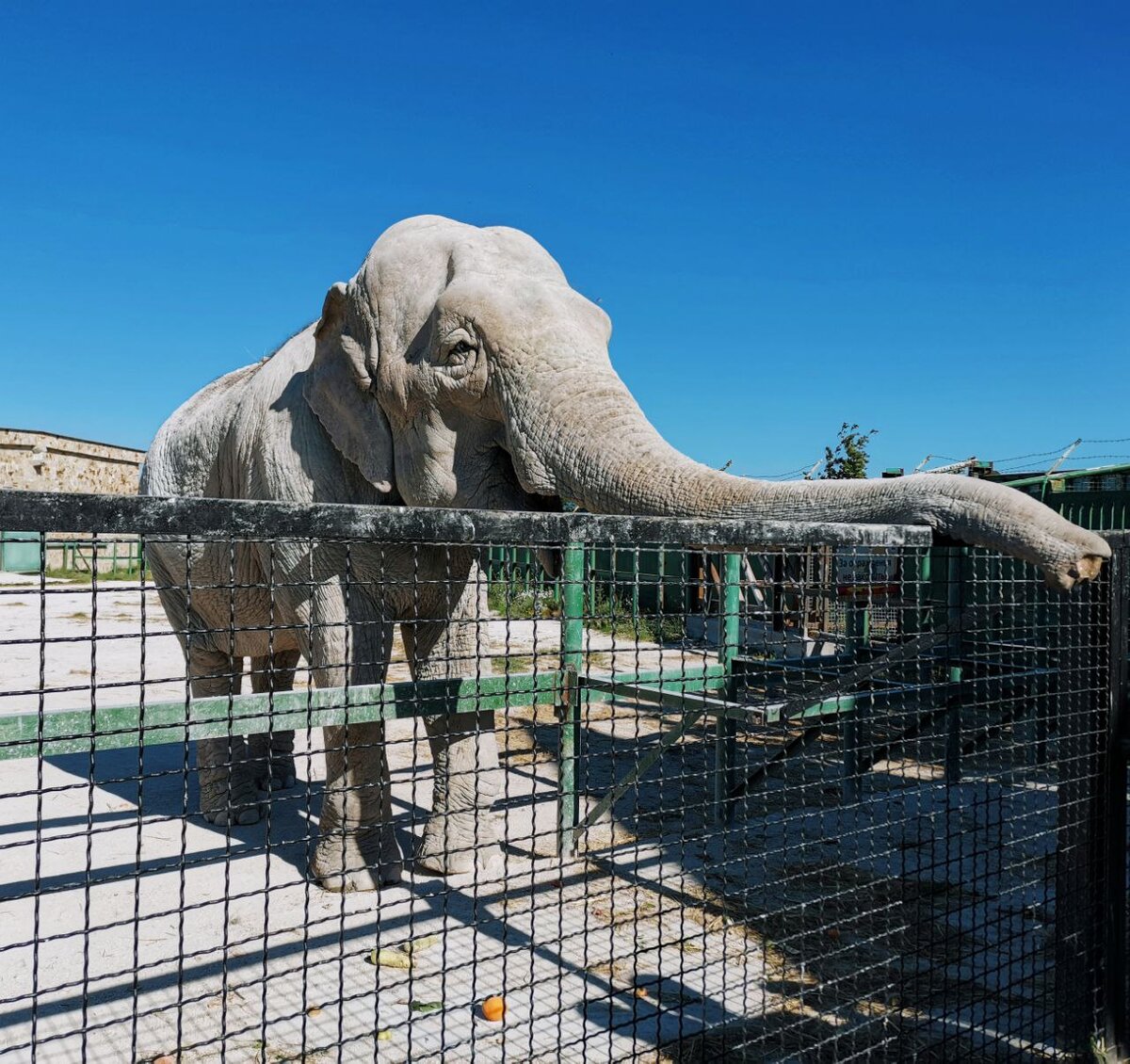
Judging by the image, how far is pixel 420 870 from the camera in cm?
447

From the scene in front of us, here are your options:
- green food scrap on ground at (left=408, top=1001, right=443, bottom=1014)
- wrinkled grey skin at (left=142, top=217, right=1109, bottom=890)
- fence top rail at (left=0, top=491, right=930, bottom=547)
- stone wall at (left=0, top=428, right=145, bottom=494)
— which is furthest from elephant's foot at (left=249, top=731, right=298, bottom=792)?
stone wall at (left=0, top=428, right=145, bottom=494)

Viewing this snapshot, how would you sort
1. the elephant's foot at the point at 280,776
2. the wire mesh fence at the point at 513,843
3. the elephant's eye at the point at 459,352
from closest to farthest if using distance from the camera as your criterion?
the wire mesh fence at the point at 513,843 < the elephant's eye at the point at 459,352 < the elephant's foot at the point at 280,776

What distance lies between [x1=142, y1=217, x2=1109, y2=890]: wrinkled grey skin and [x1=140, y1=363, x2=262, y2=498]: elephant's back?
0.05 meters

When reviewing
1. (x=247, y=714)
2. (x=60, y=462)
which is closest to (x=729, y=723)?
(x=247, y=714)

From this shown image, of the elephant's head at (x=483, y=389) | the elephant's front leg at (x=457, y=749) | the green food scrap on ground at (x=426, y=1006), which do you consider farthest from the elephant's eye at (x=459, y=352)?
the green food scrap on ground at (x=426, y=1006)

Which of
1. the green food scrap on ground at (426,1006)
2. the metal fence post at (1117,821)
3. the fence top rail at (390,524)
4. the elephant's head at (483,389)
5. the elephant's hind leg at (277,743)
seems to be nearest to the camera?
the fence top rail at (390,524)

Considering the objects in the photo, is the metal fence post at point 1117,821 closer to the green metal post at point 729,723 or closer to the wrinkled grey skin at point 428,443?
the wrinkled grey skin at point 428,443

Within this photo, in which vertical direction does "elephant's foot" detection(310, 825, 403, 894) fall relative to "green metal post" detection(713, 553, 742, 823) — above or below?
below

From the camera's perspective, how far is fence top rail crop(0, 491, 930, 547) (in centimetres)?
142

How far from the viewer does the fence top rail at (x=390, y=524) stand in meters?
1.42

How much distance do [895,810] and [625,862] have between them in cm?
197

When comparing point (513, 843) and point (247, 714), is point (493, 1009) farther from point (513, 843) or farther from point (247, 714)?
point (247, 714)

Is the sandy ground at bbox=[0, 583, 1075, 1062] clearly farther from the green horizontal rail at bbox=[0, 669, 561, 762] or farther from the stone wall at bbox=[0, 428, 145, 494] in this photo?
the stone wall at bbox=[0, 428, 145, 494]

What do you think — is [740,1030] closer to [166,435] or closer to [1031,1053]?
[1031,1053]
